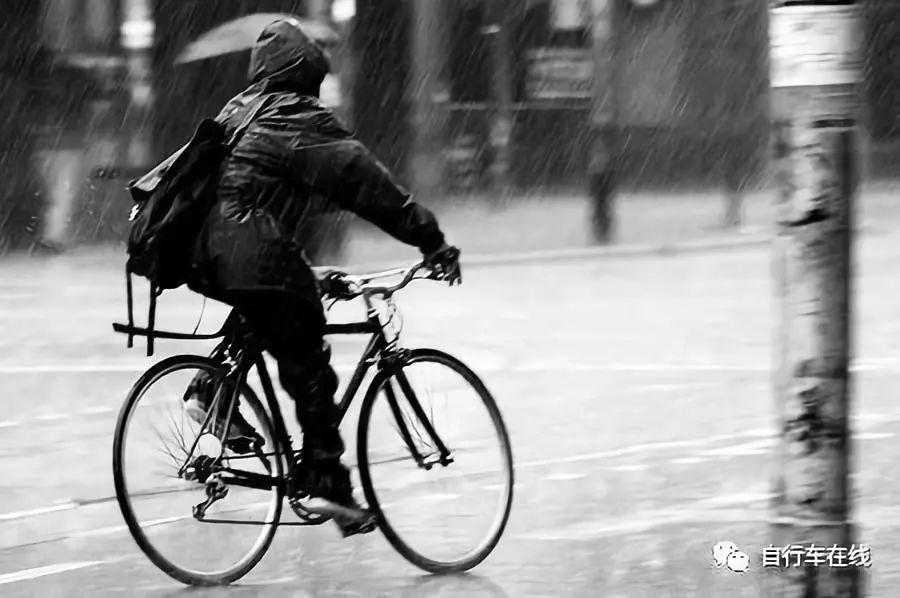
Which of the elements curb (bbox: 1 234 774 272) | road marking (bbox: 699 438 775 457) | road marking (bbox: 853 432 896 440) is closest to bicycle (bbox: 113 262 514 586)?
road marking (bbox: 699 438 775 457)

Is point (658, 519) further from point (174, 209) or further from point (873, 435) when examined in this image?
point (174, 209)

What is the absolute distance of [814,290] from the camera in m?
5.09

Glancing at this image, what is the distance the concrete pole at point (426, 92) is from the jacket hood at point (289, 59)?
21748 mm

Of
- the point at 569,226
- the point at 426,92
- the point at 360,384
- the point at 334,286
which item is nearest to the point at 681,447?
the point at 360,384

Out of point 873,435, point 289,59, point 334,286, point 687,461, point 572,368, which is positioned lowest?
point 572,368

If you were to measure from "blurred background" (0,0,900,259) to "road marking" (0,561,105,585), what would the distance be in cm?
1566

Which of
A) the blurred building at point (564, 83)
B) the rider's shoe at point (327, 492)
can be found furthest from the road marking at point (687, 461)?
the blurred building at point (564, 83)

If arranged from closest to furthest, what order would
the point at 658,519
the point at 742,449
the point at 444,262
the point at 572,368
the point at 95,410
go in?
the point at 444,262, the point at 658,519, the point at 742,449, the point at 95,410, the point at 572,368

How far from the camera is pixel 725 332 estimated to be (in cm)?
1390

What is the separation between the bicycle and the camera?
611 centimetres

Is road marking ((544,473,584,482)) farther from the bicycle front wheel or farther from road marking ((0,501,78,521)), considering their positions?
road marking ((0,501,78,521))

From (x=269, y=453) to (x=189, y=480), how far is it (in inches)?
11.0

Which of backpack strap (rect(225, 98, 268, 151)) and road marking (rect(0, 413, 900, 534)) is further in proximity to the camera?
road marking (rect(0, 413, 900, 534))

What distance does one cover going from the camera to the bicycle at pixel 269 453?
611cm
